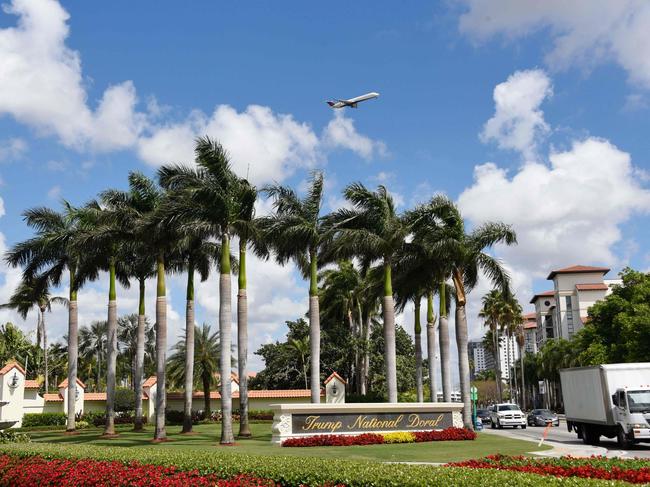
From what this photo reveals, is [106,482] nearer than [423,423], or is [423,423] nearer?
[106,482]

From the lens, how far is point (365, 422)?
29.3 m

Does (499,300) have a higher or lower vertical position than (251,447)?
higher

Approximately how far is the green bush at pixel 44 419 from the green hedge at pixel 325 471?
39.2 metres

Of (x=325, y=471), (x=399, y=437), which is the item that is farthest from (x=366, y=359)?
(x=325, y=471)

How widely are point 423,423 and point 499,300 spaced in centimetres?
4914

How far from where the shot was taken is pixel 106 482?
43.7ft

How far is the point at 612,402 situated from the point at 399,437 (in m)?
9.06

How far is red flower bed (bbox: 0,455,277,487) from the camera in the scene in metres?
12.4

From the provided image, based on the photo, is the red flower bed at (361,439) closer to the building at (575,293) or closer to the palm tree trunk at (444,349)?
the palm tree trunk at (444,349)

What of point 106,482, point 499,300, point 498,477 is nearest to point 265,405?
point 499,300

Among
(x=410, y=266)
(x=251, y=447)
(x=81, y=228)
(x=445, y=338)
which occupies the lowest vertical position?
(x=251, y=447)

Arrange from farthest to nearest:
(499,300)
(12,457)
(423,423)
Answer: (499,300) < (423,423) < (12,457)

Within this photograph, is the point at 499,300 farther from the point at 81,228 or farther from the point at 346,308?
the point at 81,228

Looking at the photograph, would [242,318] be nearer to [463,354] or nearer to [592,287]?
[463,354]
